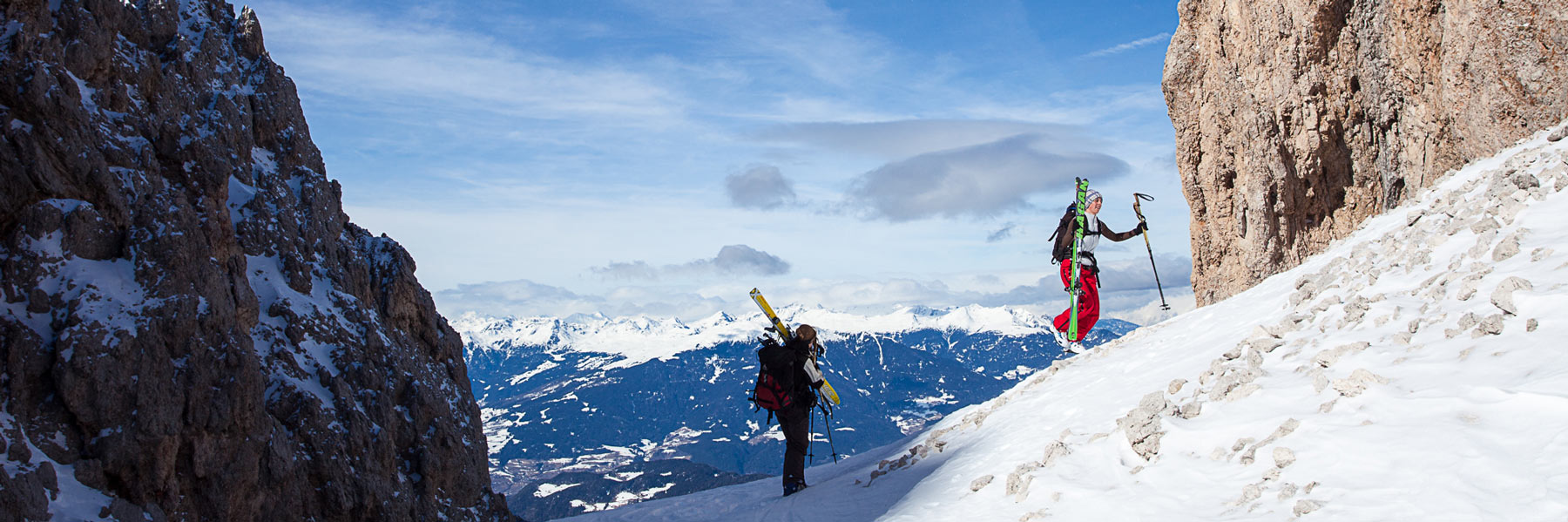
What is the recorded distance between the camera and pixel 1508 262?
10.3 m

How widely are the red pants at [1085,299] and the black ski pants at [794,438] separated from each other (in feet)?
22.2

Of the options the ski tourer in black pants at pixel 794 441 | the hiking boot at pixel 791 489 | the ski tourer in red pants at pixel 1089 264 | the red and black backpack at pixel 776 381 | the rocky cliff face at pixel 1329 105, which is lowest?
the hiking boot at pixel 791 489

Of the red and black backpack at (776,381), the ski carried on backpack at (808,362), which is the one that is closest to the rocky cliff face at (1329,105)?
the ski carried on backpack at (808,362)

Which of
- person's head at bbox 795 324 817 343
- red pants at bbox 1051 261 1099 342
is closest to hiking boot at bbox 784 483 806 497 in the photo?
person's head at bbox 795 324 817 343

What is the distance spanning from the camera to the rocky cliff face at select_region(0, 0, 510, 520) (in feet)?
35.7

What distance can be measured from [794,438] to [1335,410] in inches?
386

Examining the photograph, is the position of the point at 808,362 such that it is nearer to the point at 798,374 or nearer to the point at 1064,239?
the point at 798,374

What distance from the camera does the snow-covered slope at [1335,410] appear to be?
6.87 m

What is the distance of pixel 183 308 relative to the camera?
11883 millimetres

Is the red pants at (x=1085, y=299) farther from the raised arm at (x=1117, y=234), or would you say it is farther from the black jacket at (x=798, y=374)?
the black jacket at (x=798, y=374)

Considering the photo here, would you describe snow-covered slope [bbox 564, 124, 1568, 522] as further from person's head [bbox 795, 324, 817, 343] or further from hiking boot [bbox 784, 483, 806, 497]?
person's head [bbox 795, 324, 817, 343]

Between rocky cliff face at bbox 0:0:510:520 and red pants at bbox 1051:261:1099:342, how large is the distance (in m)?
13.1

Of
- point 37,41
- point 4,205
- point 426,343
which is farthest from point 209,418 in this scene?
point 426,343

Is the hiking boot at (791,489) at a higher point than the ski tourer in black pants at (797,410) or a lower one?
lower
